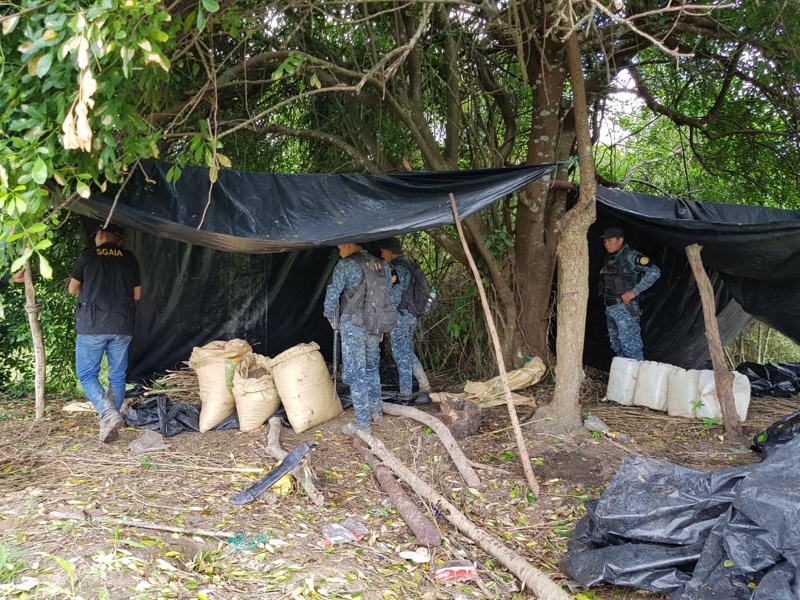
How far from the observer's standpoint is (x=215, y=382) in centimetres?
470

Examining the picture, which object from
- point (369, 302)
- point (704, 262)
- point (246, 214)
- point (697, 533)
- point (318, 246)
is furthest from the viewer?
point (704, 262)

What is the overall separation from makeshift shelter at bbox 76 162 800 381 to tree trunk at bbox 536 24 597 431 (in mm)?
417

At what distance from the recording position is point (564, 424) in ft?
14.5

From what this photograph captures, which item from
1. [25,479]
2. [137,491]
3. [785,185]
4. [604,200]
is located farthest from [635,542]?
[785,185]

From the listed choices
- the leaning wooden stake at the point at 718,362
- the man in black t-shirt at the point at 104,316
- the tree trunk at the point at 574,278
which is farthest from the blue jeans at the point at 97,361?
the leaning wooden stake at the point at 718,362

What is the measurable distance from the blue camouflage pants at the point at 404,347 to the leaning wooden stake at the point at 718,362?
2362mm

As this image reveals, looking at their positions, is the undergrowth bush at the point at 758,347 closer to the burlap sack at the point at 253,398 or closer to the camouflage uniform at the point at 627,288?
the camouflage uniform at the point at 627,288

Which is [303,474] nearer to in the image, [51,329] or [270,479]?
[270,479]

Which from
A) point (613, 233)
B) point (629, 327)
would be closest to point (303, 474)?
point (629, 327)

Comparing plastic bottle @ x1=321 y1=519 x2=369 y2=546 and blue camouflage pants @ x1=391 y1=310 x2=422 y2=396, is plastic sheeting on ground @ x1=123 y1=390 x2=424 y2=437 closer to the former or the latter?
blue camouflage pants @ x1=391 y1=310 x2=422 y2=396

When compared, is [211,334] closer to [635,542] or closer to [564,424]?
[564,424]

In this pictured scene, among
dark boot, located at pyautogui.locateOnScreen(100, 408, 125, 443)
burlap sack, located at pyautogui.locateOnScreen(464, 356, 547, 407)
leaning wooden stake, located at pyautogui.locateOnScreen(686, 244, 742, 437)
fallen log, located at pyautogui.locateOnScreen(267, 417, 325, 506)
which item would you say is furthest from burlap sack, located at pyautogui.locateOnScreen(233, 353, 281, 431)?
leaning wooden stake, located at pyautogui.locateOnScreen(686, 244, 742, 437)

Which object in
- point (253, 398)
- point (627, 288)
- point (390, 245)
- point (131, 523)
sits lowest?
point (131, 523)

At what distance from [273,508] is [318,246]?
1.62m
